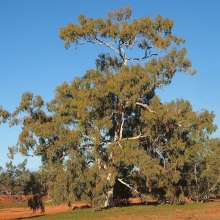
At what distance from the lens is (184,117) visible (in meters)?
31.8

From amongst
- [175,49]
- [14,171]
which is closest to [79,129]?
[175,49]

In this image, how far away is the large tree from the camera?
30328 millimetres

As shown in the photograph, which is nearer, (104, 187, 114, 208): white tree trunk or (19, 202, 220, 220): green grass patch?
(19, 202, 220, 220): green grass patch

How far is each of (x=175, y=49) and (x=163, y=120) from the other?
7.16 metres

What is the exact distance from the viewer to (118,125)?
34469 millimetres

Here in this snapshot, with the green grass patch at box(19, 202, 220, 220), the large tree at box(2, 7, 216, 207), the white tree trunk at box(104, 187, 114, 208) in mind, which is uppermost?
the large tree at box(2, 7, 216, 207)

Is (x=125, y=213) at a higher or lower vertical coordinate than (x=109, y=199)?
lower

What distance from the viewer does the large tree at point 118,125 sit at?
3033 cm

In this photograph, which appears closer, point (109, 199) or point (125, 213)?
point (125, 213)

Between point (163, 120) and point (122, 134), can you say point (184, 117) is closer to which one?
point (163, 120)

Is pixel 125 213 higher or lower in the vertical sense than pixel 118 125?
lower

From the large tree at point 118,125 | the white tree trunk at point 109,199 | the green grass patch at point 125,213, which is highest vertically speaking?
the large tree at point 118,125

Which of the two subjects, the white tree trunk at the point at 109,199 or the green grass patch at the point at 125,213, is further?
the white tree trunk at the point at 109,199

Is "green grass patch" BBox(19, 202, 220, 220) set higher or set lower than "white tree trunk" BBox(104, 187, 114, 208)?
lower
